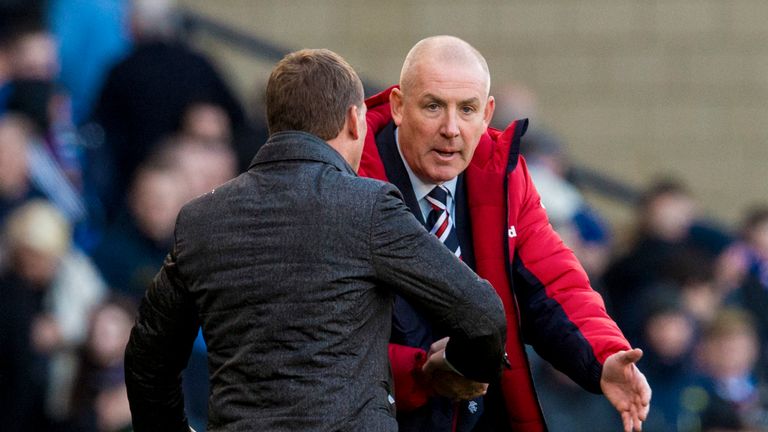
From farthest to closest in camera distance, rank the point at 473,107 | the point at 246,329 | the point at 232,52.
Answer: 1. the point at 232,52
2. the point at 473,107
3. the point at 246,329

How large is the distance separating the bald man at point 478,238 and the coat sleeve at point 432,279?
0.44m

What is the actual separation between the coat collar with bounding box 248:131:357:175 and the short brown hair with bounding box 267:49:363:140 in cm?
4

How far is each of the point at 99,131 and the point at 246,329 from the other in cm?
539

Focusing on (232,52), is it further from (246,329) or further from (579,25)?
(246,329)

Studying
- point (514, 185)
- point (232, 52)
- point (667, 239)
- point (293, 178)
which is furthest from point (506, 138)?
point (232, 52)

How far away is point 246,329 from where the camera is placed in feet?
14.5

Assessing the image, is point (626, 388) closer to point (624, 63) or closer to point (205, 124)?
point (205, 124)

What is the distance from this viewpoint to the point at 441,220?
516 centimetres

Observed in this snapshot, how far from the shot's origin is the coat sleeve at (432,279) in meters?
4.38

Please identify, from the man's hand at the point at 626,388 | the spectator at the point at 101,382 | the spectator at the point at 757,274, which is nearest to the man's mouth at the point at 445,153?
the man's hand at the point at 626,388

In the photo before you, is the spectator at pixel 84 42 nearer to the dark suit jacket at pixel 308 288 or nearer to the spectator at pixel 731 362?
the spectator at pixel 731 362

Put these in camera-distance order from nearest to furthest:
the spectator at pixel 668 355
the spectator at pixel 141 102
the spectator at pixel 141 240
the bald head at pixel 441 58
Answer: the bald head at pixel 441 58 < the spectator at pixel 141 240 < the spectator at pixel 141 102 < the spectator at pixel 668 355

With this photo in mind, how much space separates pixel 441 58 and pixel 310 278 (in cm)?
100

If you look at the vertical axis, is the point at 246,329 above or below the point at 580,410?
above
